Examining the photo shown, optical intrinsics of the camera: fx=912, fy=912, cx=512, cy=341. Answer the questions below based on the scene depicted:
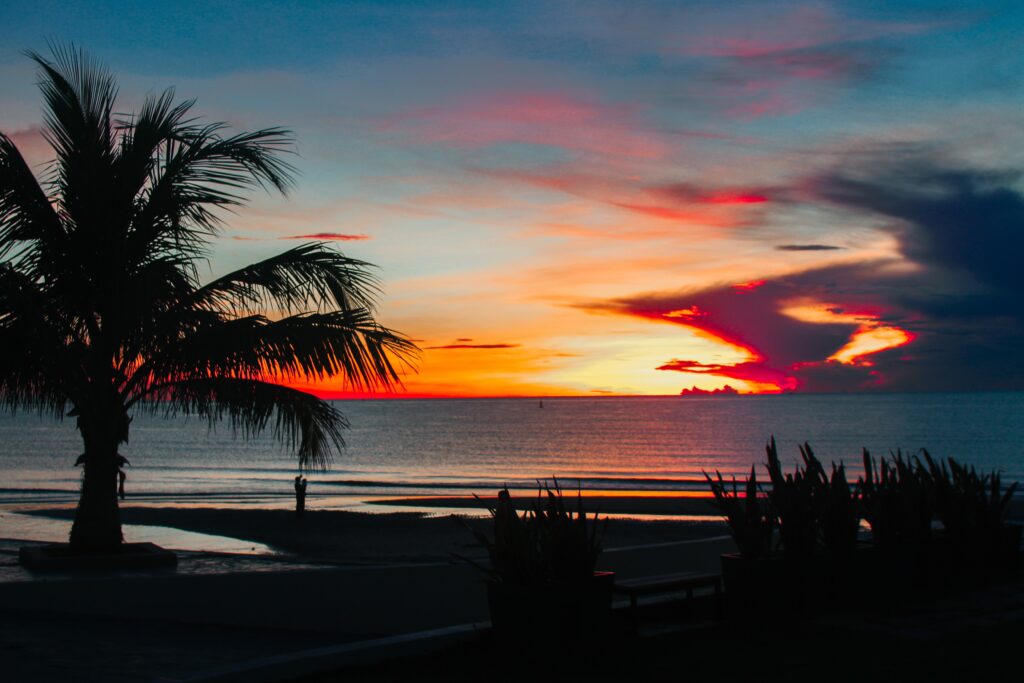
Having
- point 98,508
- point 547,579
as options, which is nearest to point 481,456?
point 98,508

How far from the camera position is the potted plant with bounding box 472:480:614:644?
202 inches

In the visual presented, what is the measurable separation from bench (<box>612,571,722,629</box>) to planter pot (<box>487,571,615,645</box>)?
48 centimetres

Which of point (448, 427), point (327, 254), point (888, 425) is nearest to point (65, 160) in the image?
point (327, 254)

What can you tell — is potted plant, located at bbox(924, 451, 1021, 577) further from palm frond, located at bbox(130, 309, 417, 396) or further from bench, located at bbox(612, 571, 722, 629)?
palm frond, located at bbox(130, 309, 417, 396)

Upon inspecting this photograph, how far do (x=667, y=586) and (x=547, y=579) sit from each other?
108 centimetres

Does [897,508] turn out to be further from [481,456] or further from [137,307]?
[481,456]

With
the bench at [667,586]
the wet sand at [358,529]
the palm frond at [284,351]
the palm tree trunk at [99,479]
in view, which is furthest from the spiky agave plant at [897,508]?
the wet sand at [358,529]

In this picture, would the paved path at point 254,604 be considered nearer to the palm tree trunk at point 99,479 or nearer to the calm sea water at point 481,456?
the palm tree trunk at point 99,479

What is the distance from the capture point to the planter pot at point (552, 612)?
5113mm

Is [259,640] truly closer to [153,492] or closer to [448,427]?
[153,492]

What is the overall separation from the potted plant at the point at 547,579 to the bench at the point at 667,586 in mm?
435

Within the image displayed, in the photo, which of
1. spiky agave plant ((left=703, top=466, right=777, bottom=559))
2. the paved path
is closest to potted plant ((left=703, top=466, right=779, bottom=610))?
spiky agave plant ((left=703, top=466, right=777, bottom=559))

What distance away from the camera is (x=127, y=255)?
9484 mm

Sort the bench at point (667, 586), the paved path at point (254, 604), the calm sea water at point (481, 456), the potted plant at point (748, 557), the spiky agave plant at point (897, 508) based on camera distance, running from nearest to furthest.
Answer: the bench at point (667, 586) → the potted plant at point (748, 557) → the spiky agave plant at point (897, 508) → the paved path at point (254, 604) → the calm sea water at point (481, 456)
